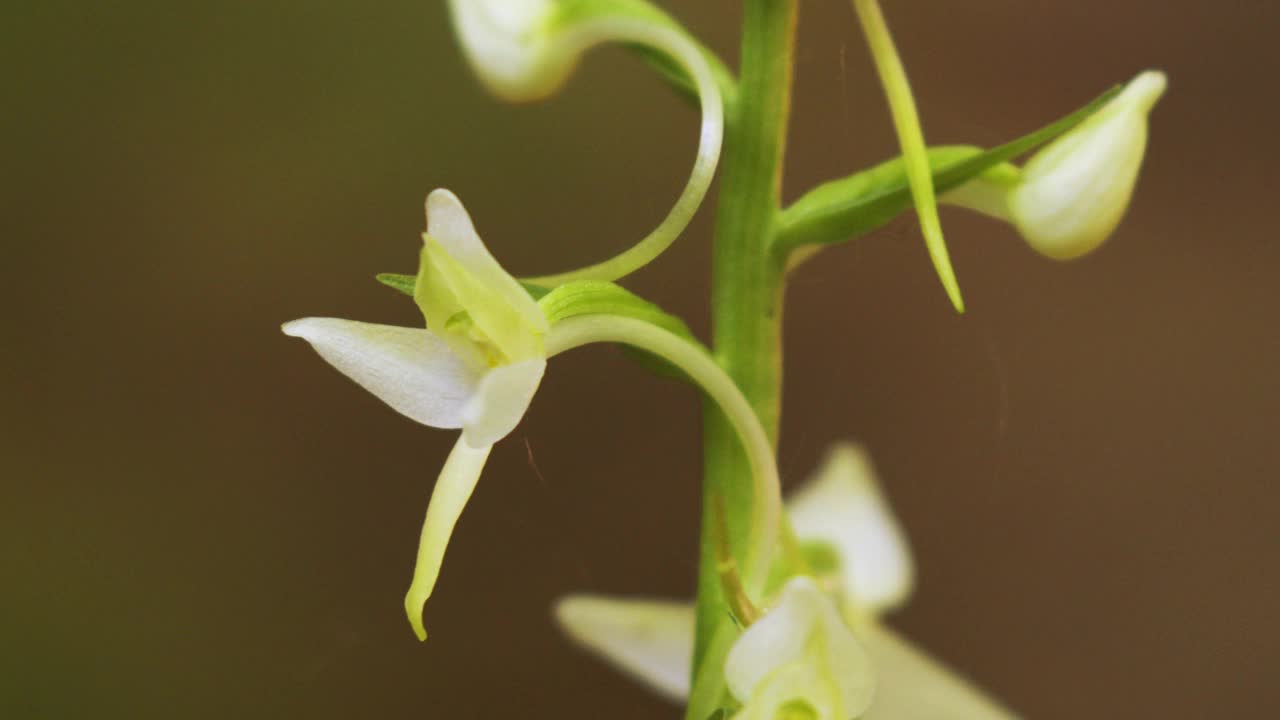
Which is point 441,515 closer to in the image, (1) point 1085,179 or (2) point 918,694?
(1) point 1085,179

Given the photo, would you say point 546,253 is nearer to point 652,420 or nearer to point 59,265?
point 652,420

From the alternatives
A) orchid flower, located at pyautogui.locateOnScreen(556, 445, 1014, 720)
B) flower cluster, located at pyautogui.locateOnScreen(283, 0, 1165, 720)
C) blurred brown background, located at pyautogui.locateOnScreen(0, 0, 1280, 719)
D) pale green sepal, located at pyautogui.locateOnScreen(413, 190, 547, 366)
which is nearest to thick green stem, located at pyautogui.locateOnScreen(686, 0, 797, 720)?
flower cluster, located at pyautogui.locateOnScreen(283, 0, 1165, 720)

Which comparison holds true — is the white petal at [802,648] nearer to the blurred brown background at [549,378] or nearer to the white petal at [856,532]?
the white petal at [856,532]

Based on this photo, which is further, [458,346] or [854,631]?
[854,631]

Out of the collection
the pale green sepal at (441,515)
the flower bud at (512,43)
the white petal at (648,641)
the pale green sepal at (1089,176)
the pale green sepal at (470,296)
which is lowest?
the pale green sepal at (441,515)

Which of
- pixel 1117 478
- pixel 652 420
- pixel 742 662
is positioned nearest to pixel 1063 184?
pixel 742 662

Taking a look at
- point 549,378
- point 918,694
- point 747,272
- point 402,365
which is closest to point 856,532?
point 918,694

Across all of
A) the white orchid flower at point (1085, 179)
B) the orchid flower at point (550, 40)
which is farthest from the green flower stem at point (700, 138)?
the white orchid flower at point (1085, 179)

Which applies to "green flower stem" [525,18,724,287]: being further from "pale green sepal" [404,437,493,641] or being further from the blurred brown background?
the blurred brown background
